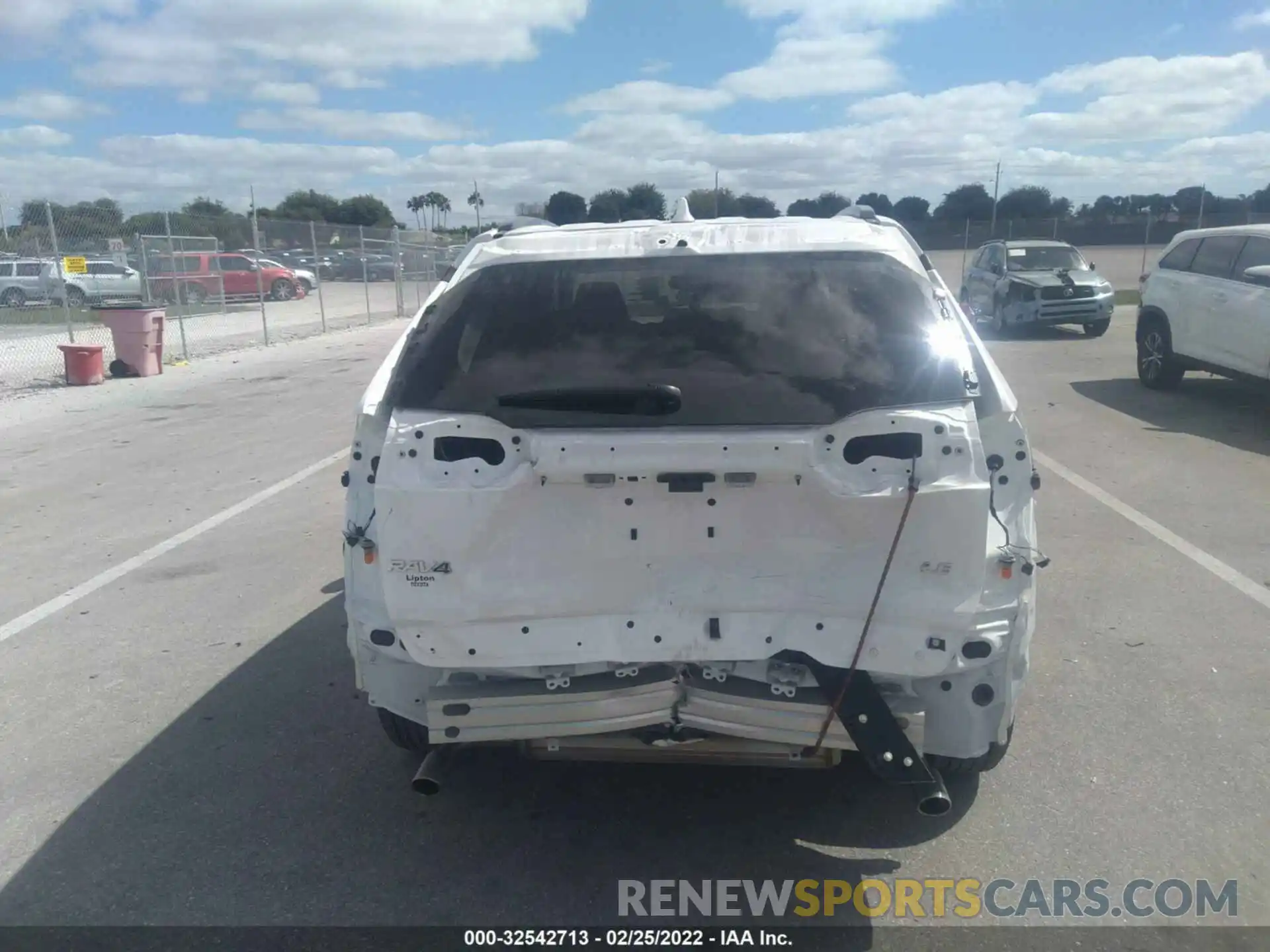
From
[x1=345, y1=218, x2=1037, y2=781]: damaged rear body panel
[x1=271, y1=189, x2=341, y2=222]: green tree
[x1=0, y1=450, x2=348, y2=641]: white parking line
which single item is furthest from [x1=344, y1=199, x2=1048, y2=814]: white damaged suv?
[x1=271, y1=189, x2=341, y2=222]: green tree

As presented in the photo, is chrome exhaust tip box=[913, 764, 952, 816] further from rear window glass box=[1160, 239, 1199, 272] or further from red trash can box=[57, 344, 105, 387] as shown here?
red trash can box=[57, 344, 105, 387]

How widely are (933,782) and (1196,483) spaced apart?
6545 mm

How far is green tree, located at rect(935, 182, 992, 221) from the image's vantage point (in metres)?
49.2

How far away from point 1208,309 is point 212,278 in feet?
72.8

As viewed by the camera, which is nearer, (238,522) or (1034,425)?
(238,522)

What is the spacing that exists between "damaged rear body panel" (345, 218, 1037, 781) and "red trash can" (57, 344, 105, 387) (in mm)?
14777

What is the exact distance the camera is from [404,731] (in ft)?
12.6

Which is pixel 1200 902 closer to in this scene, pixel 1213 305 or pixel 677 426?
pixel 677 426

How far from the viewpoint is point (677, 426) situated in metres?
3.11

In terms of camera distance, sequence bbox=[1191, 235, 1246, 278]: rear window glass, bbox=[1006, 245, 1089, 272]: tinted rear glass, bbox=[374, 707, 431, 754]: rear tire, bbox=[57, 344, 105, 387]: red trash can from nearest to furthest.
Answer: bbox=[374, 707, 431, 754]: rear tire < bbox=[1191, 235, 1246, 278]: rear window glass < bbox=[57, 344, 105, 387]: red trash can < bbox=[1006, 245, 1089, 272]: tinted rear glass

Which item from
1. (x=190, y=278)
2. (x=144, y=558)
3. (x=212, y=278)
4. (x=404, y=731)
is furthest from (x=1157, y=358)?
(x=212, y=278)

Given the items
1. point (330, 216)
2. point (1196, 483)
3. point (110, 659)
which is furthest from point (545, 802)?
point (330, 216)

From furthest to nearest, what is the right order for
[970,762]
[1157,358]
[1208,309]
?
[1157,358] → [1208,309] → [970,762]

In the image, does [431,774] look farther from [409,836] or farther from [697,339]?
[697,339]
